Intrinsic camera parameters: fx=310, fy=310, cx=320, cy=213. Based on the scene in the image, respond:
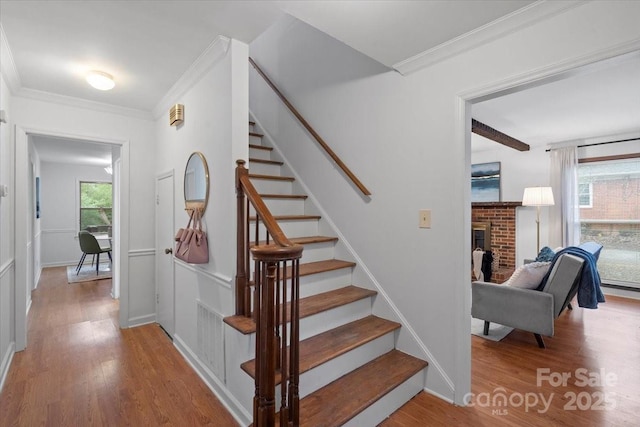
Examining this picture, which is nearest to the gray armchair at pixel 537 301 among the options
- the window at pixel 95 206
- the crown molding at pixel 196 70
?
the crown molding at pixel 196 70

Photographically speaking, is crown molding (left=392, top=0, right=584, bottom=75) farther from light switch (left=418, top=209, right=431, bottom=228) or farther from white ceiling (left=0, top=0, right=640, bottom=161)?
light switch (left=418, top=209, right=431, bottom=228)

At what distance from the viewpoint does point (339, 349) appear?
1965 millimetres

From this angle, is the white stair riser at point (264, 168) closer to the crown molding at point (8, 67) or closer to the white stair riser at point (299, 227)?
the white stair riser at point (299, 227)

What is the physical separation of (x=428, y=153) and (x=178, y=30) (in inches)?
71.1

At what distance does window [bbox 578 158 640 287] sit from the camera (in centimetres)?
462

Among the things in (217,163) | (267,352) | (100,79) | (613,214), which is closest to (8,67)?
(100,79)

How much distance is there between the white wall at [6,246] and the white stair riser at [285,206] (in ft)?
6.39

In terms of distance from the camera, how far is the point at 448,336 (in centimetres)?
206

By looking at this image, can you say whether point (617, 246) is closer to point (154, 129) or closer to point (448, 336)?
point (448, 336)

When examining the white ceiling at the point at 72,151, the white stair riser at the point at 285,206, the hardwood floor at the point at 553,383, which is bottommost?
the hardwood floor at the point at 553,383

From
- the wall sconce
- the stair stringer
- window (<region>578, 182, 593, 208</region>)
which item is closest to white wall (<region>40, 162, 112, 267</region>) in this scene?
the wall sconce

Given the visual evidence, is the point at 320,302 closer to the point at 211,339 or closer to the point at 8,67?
the point at 211,339

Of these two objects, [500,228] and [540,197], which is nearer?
[540,197]

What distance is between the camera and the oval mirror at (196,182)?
236 centimetres
